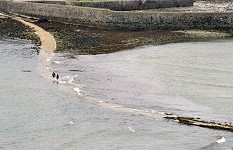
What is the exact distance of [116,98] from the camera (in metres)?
24.1

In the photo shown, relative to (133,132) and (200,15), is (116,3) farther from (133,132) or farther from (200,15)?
(133,132)

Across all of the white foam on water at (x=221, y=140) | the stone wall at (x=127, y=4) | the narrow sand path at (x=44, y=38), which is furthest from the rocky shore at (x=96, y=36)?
the white foam on water at (x=221, y=140)

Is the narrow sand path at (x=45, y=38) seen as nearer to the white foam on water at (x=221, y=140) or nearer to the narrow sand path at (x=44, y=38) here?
the narrow sand path at (x=44, y=38)

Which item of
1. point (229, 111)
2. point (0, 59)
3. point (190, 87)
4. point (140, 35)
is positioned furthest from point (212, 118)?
point (140, 35)

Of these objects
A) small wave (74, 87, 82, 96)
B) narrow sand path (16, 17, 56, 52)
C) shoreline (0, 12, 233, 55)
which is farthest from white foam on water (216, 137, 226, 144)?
narrow sand path (16, 17, 56, 52)

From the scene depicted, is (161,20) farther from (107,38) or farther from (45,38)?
(45,38)

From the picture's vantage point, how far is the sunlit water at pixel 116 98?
1911cm

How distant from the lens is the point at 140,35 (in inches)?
1533

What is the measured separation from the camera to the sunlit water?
1911 centimetres

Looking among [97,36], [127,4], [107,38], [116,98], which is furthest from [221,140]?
[127,4]

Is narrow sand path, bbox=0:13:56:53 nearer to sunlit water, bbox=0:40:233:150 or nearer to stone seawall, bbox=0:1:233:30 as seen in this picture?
sunlit water, bbox=0:40:233:150

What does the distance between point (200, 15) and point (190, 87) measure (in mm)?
16248

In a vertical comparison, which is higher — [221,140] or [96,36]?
[96,36]

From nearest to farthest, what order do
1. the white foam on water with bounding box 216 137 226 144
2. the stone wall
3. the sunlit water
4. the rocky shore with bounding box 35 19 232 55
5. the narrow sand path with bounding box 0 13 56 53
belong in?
1. the white foam on water with bounding box 216 137 226 144
2. the sunlit water
3. the narrow sand path with bounding box 0 13 56 53
4. the rocky shore with bounding box 35 19 232 55
5. the stone wall
